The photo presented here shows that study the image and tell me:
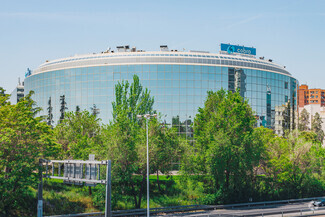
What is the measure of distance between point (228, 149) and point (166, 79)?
34.5 m

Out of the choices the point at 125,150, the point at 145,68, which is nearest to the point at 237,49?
the point at 145,68

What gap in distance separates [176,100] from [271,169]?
29857 millimetres

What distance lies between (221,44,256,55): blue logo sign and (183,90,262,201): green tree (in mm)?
37689

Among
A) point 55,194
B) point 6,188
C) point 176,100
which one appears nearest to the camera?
point 6,188

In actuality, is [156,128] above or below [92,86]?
below

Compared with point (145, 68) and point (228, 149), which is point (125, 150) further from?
point (145, 68)

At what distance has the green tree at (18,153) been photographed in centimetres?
4141

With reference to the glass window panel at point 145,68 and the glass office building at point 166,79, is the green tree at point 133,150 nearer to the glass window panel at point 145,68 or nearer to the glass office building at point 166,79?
the glass office building at point 166,79

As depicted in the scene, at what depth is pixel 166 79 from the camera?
280ft

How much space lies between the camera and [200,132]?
196 ft

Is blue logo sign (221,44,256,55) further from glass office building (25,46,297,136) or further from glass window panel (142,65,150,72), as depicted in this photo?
glass window panel (142,65,150,72)

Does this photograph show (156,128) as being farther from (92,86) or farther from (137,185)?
(92,86)

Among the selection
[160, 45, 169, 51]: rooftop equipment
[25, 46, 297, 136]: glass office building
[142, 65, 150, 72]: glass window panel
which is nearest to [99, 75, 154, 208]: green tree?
[25, 46, 297, 136]: glass office building

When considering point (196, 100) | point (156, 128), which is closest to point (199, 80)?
point (196, 100)
